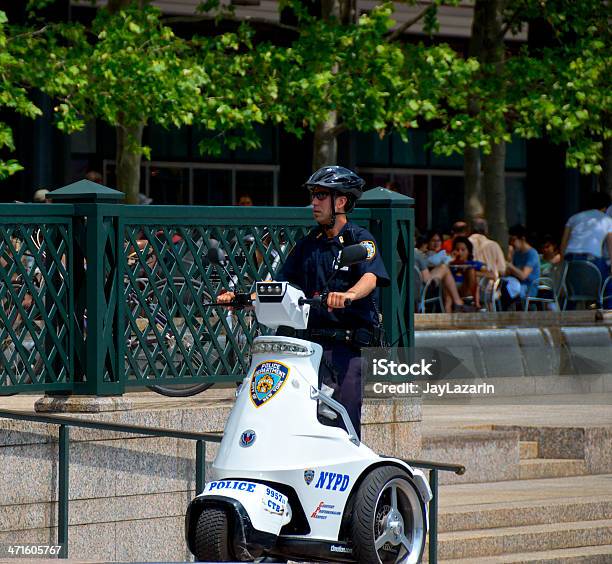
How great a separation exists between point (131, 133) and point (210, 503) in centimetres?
1391

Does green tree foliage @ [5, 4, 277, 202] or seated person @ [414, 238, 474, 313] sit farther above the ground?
green tree foliage @ [5, 4, 277, 202]

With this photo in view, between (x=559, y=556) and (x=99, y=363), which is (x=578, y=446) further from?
(x=99, y=363)

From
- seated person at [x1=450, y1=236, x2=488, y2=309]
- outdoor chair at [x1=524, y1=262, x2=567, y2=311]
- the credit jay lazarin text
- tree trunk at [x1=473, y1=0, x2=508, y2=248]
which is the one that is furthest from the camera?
tree trunk at [x1=473, y1=0, x2=508, y2=248]

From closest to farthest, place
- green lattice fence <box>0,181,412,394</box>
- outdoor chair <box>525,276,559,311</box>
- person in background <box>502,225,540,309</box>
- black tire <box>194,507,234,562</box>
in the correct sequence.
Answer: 1. black tire <box>194,507,234,562</box>
2. green lattice fence <box>0,181,412,394</box>
3. outdoor chair <box>525,276,559,311</box>
4. person in background <box>502,225,540,309</box>

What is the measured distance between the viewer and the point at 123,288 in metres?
10.4

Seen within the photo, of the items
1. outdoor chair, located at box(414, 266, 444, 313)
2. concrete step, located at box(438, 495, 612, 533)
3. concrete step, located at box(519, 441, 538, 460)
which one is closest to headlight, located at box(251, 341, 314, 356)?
concrete step, located at box(438, 495, 612, 533)

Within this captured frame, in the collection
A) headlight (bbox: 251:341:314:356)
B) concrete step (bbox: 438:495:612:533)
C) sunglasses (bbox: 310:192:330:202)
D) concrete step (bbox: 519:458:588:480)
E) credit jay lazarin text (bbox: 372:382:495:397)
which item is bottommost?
concrete step (bbox: 438:495:612:533)

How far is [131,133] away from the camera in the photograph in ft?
69.5

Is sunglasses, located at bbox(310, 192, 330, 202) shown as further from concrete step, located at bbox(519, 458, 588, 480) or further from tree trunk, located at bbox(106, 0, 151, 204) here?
tree trunk, located at bbox(106, 0, 151, 204)

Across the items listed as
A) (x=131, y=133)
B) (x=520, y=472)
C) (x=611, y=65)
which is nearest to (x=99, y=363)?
(x=520, y=472)

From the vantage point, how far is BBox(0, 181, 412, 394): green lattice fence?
10.0m

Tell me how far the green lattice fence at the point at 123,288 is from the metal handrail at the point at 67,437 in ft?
1.58

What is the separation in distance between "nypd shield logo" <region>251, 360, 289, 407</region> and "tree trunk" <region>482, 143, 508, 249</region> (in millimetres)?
17499

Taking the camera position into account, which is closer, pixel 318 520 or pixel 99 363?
pixel 318 520
